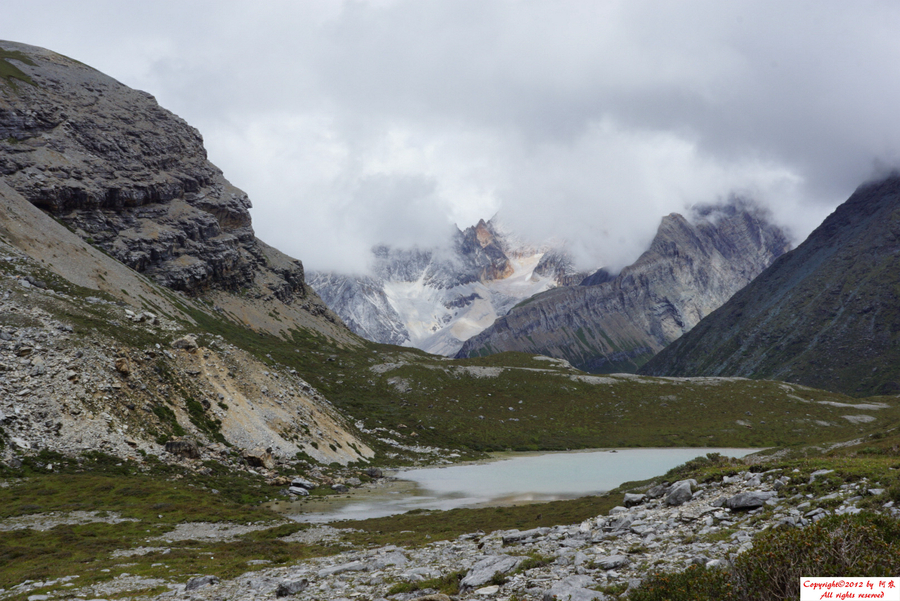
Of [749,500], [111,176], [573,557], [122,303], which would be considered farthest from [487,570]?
[111,176]

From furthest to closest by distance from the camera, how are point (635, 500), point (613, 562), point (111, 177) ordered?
point (111, 177)
point (635, 500)
point (613, 562)

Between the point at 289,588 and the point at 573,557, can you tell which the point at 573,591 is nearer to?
the point at 573,557

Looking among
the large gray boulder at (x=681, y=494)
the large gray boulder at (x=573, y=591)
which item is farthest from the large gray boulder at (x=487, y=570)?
the large gray boulder at (x=681, y=494)

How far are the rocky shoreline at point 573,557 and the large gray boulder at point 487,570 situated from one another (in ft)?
0.15

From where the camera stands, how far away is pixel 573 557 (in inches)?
648

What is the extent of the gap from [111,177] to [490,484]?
164 m

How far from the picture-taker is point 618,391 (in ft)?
554

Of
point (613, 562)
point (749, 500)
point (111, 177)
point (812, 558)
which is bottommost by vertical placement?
point (613, 562)

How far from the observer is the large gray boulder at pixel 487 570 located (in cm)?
1538

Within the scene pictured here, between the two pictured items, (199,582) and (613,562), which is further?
(199,582)

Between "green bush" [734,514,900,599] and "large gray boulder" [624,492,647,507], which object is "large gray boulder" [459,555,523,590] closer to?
"green bush" [734,514,900,599]

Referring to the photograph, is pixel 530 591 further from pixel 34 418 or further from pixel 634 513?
pixel 34 418

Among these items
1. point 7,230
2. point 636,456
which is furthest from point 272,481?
point 7,230

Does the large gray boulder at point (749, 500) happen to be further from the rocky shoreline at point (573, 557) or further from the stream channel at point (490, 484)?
the stream channel at point (490, 484)
